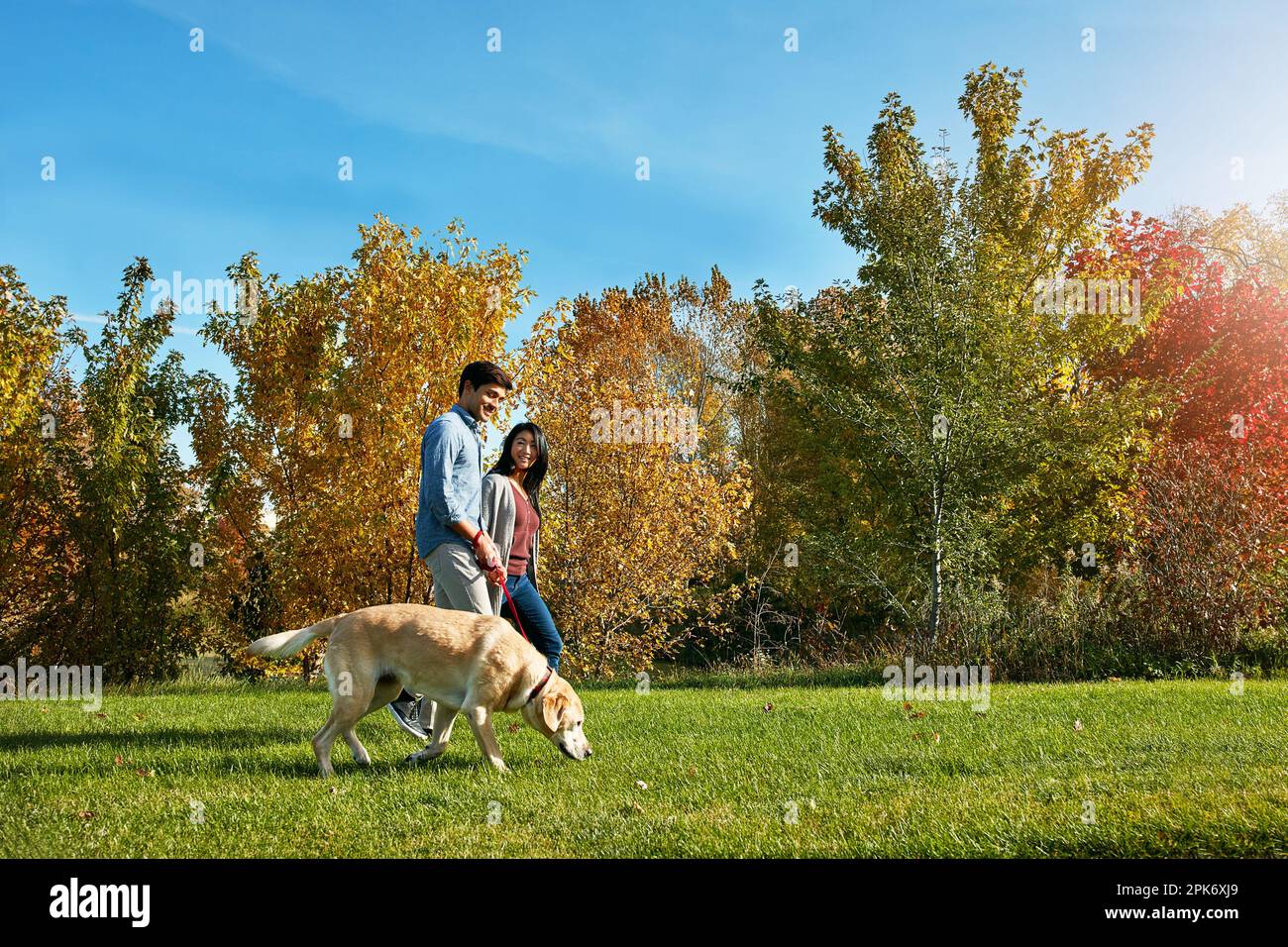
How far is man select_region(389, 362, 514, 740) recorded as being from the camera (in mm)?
5617

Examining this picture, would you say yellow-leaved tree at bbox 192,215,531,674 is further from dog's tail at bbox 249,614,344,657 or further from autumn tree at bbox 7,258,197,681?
dog's tail at bbox 249,614,344,657

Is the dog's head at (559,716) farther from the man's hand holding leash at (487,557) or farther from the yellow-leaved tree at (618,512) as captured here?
the yellow-leaved tree at (618,512)

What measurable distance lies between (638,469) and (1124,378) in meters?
9.10

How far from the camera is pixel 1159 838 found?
12.5 feet

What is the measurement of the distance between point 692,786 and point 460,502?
2.26m

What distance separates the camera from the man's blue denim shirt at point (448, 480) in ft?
18.4

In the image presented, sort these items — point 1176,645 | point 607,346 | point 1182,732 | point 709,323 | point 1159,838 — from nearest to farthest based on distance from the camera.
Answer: point 1159,838, point 1182,732, point 1176,645, point 607,346, point 709,323

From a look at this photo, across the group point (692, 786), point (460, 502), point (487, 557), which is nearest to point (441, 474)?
point (460, 502)

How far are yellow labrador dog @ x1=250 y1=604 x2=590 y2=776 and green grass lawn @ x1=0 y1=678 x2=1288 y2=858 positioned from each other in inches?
11.2

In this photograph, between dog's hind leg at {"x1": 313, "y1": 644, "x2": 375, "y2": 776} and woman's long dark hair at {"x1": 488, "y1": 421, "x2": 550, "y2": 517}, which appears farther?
woman's long dark hair at {"x1": 488, "y1": 421, "x2": 550, "y2": 517}

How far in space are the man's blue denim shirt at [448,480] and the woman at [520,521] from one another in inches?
10.0

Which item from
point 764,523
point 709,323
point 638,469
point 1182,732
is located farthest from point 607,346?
point 1182,732

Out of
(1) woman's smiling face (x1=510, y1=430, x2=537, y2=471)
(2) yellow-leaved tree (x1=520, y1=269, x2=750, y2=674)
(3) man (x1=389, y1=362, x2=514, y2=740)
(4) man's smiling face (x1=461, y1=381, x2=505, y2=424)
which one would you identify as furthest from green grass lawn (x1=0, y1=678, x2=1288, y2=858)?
(2) yellow-leaved tree (x1=520, y1=269, x2=750, y2=674)
